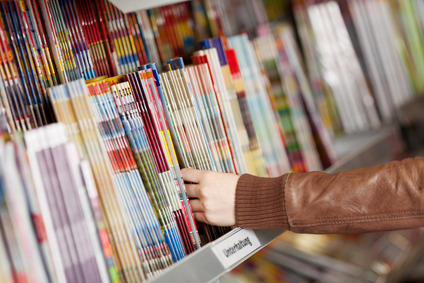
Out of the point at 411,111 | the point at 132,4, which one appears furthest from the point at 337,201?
the point at 411,111

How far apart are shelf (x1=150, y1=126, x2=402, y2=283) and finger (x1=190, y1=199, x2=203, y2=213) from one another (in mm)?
99

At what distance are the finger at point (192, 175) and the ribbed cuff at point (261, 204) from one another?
0.11 meters

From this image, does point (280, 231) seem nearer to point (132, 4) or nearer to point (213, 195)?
point (213, 195)

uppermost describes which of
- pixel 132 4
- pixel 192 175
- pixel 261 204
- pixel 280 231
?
pixel 132 4

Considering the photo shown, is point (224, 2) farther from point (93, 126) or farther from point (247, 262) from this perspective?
point (247, 262)

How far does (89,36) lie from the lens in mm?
862

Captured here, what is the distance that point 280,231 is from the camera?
91 cm

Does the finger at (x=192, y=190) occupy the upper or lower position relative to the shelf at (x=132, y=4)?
lower

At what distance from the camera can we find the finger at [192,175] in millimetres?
818

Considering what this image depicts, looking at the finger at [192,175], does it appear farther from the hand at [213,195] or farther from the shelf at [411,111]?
the shelf at [411,111]

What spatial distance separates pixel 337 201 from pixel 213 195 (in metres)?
0.31

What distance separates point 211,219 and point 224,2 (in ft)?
2.93

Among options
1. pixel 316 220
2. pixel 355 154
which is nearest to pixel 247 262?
pixel 355 154

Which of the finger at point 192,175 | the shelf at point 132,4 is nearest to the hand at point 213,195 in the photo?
the finger at point 192,175
